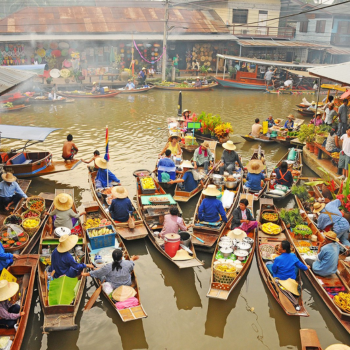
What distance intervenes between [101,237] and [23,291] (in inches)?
79.1

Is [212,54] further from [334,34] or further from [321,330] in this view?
[321,330]

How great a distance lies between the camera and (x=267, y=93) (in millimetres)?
29453

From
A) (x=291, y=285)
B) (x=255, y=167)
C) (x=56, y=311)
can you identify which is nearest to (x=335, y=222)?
(x=291, y=285)

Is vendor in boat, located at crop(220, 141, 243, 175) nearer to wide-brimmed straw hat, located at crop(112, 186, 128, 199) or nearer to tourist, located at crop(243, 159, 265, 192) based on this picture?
tourist, located at crop(243, 159, 265, 192)

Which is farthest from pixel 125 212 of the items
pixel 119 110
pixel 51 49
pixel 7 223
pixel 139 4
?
→ pixel 139 4

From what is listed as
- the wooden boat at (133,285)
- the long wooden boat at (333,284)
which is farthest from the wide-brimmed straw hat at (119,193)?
the long wooden boat at (333,284)

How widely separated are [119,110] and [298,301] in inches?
715

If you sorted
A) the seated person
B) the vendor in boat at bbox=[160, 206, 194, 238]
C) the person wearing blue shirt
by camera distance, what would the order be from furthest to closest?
the seated person < the vendor in boat at bbox=[160, 206, 194, 238] < the person wearing blue shirt

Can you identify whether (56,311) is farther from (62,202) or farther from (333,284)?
(333,284)

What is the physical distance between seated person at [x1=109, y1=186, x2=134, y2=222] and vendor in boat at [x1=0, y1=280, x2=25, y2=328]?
3.44 metres

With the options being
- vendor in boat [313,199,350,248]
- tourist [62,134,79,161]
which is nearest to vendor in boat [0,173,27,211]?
tourist [62,134,79,161]

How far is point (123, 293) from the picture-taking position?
22.2ft

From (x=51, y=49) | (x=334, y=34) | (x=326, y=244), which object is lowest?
(x=326, y=244)

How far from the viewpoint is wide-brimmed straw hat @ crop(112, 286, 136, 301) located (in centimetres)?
672
